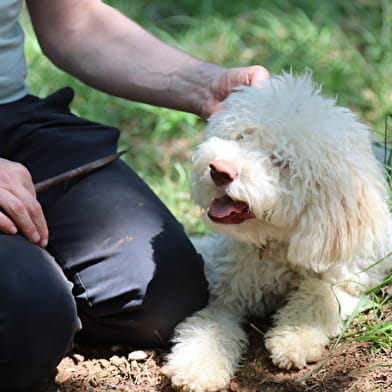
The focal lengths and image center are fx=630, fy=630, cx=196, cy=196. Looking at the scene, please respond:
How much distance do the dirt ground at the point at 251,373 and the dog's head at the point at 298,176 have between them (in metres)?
0.31

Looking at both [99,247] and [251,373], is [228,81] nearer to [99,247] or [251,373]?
[99,247]

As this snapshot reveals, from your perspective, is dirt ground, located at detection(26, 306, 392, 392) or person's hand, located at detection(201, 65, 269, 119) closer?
dirt ground, located at detection(26, 306, 392, 392)

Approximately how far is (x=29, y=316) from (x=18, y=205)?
1.02 ft

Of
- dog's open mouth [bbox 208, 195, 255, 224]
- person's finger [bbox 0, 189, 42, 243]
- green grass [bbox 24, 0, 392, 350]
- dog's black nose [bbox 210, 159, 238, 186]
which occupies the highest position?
dog's black nose [bbox 210, 159, 238, 186]

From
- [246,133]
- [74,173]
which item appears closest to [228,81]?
[246,133]

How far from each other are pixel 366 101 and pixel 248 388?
244cm

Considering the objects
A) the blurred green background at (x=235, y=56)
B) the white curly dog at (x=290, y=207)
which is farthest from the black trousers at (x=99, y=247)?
the blurred green background at (x=235, y=56)

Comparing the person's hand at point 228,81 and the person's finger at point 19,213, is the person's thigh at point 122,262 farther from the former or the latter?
the person's hand at point 228,81

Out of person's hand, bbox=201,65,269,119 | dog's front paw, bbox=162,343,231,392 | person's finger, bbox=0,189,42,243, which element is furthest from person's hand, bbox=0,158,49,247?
person's hand, bbox=201,65,269,119

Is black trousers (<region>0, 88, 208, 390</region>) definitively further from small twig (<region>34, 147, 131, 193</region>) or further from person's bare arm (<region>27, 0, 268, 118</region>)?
person's bare arm (<region>27, 0, 268, 118</region>)

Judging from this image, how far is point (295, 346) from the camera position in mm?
1877

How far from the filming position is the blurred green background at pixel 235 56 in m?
3.57

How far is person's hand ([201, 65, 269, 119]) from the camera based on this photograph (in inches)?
82.3

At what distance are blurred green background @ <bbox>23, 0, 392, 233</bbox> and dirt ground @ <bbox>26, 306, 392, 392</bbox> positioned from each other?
3.08 ft
